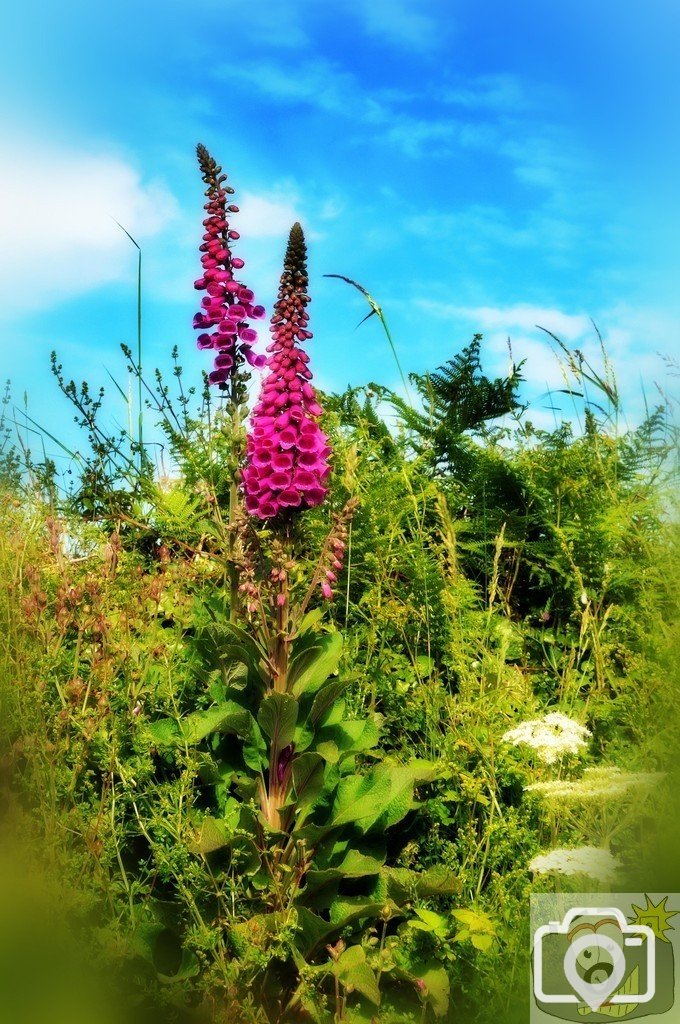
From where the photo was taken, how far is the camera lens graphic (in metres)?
2.72

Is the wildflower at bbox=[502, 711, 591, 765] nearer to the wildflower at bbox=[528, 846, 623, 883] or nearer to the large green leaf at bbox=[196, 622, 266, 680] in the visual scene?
the wildflower at bbox=[528, 846, 623, 883]

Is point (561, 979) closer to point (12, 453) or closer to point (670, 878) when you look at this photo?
point (670, 878)

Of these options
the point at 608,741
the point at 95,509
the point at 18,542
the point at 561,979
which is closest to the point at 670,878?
the point at 561,979

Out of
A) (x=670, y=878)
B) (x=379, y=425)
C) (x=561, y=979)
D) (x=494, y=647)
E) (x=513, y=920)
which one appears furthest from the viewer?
(x=379, y=425)

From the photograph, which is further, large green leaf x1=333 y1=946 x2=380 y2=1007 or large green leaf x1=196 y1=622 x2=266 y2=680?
large green leaf x1=196 y1=622 x2=266 y2=680

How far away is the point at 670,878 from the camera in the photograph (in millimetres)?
1394

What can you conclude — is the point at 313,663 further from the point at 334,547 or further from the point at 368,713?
the point at 368,713

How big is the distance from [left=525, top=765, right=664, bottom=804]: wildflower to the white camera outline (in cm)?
37

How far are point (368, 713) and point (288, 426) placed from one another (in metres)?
1.50

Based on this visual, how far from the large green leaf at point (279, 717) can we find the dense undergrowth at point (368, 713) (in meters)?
0.04

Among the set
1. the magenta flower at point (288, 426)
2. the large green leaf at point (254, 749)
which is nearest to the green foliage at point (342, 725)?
the large green leaf at point (254, 749)

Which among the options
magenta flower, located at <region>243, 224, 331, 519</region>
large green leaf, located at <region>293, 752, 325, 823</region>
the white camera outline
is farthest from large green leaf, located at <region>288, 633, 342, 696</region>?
the white camera outline

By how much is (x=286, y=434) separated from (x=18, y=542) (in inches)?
68.8

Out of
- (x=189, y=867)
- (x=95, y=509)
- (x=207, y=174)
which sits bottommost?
(x=189, y=867)
